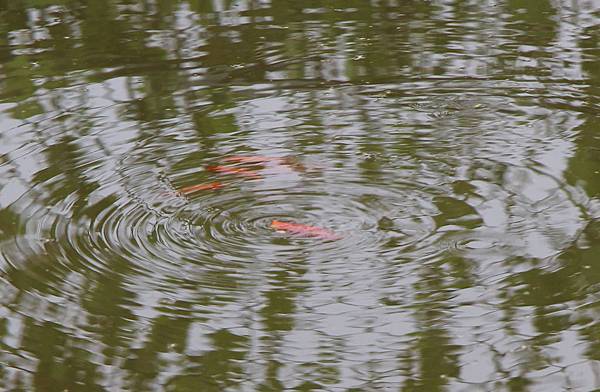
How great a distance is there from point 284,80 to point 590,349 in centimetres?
238

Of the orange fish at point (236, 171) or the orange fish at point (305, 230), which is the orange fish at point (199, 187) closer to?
the orange fish at point (236, 171)

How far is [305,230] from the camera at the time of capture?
12.4 ft

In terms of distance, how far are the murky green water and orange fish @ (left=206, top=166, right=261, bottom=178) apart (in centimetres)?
3

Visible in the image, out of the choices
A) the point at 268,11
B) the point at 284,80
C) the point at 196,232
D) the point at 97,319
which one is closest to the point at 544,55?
the point at 284,80

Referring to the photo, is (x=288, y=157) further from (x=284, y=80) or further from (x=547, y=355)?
(x=547, y=355)

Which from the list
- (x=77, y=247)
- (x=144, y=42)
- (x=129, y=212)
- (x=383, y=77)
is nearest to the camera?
(x=77, y=247)

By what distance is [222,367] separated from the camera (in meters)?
3.09

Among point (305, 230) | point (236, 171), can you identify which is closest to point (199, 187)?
point (236, 171)

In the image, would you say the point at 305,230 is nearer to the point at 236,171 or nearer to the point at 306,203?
the point at 306,203

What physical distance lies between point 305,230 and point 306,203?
0.22 meters

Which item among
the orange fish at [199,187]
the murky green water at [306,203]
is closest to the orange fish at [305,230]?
the murky green water at [306,203]

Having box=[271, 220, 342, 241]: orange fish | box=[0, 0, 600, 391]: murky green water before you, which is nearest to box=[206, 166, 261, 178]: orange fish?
box=[0, 0, 600, 391]: murky green water

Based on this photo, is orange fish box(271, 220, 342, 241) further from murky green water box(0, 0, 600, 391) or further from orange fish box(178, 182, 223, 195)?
orange fish box(178, 182, 223, 195)

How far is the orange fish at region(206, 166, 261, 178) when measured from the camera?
4.22 metres
